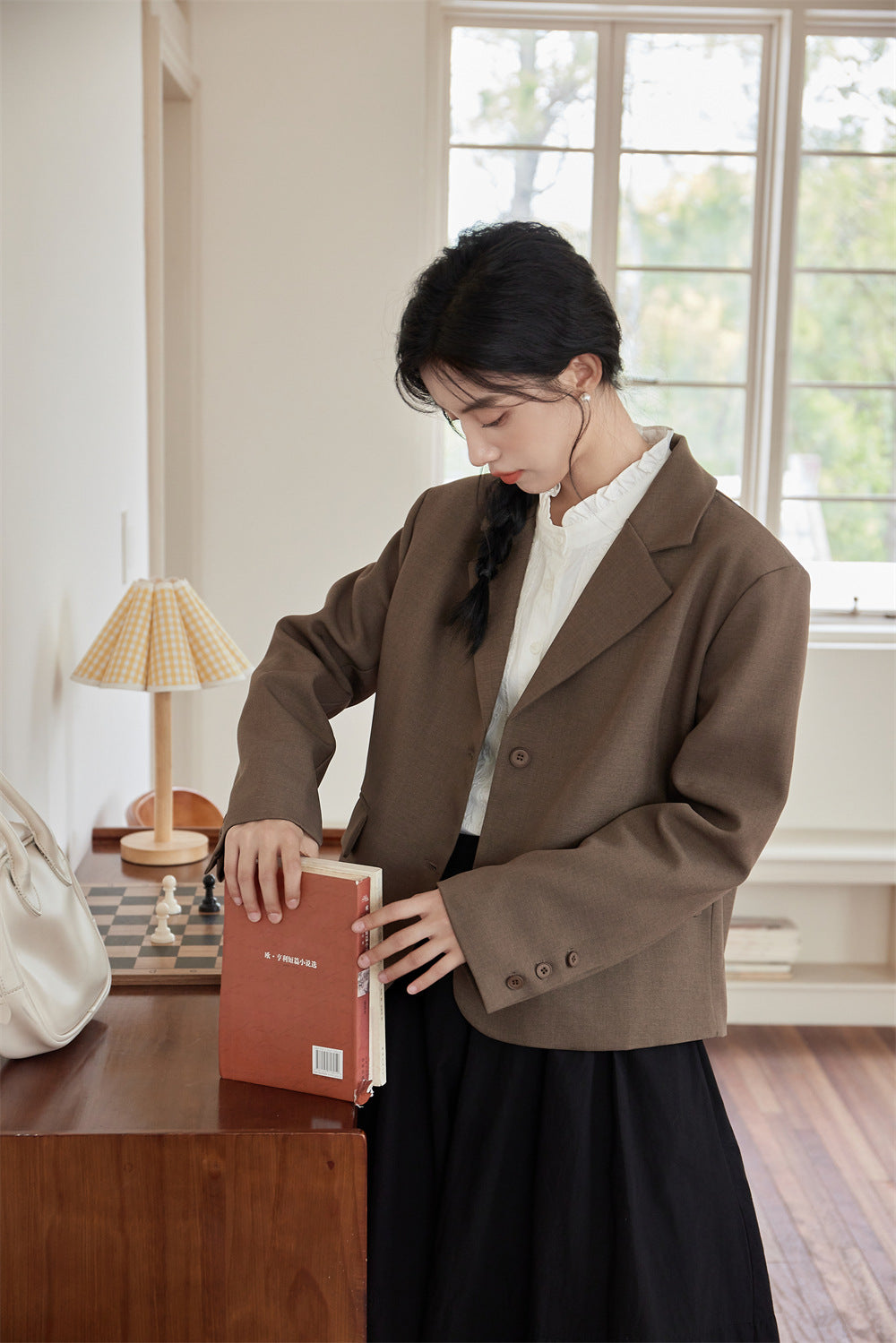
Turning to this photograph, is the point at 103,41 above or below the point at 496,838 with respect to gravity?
above

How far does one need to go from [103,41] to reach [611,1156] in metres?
1.83

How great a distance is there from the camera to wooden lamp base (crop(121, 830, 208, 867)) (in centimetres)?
174

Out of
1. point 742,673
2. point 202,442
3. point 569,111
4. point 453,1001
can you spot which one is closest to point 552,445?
point 742,673

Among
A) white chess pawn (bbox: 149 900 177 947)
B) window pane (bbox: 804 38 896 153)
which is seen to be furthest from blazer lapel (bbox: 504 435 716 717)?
window pane (bbox: 804 38 896 153)

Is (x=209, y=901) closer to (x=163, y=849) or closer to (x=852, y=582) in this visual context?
(x=163, y=849)

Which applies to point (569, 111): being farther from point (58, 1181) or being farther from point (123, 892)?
point (58, 1181)

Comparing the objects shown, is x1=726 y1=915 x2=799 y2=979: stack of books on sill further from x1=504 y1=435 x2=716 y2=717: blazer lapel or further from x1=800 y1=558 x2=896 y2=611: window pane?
x1=504 y1=435 x2=716 y2=717: blazer lapel

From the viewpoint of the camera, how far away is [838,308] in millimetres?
3172

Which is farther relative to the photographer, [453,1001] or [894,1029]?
[894,1029]

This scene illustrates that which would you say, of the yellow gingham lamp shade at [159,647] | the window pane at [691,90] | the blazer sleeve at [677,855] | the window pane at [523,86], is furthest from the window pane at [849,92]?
the blazer sleeve at [677,855]

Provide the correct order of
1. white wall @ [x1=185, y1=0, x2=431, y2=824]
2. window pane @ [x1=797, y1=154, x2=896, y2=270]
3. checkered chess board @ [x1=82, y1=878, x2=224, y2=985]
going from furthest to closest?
window pane @ [x1=797, y1=154, x2=896, y2=270] → white wall @ [x1=185, y1=0, x2=431, y2=824] → checkered chess board @ [x1=82, y1=878, x2=224, y2=985]

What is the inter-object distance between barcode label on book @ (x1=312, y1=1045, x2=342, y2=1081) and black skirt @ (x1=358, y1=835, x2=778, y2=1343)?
0.14m

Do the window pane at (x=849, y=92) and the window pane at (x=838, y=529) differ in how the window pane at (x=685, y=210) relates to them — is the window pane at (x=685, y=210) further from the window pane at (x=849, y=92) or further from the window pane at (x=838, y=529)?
the window pane at (x=838, y=529)

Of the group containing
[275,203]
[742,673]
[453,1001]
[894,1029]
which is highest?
[275,203]
